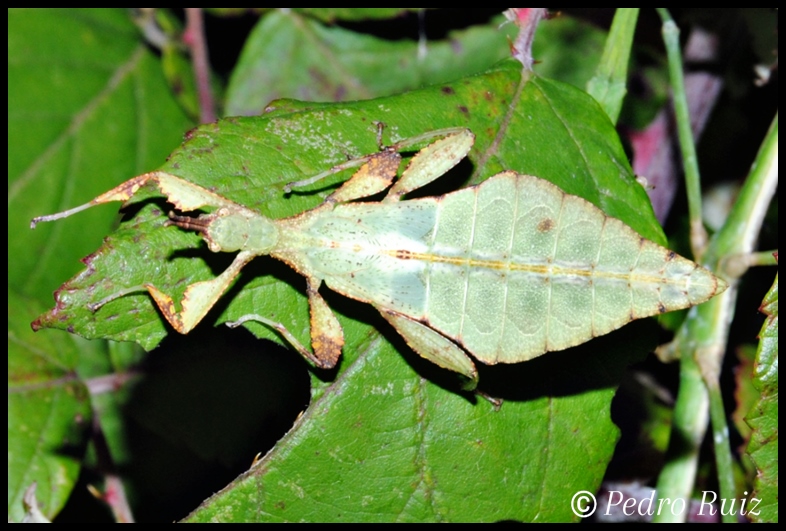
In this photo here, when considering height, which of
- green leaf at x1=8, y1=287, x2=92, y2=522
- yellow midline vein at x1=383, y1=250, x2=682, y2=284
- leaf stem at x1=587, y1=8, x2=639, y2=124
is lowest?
green leaf at x1=8, y1=287, x2=92, y2=522

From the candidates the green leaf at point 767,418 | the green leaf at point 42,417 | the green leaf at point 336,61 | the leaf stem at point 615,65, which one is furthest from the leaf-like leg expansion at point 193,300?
the green leaf at point 336,61

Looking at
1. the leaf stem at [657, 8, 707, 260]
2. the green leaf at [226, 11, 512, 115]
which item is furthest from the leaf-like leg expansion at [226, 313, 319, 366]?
the green leaf at [226, 11, 512, 115]

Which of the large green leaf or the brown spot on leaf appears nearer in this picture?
the large green leaf

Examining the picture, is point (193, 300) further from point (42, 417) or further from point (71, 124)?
point (71, 124)

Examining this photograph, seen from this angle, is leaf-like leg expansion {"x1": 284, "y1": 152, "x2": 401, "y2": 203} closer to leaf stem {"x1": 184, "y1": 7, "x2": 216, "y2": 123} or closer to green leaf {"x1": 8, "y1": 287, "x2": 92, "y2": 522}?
green leaf {"x1": 8, "y1": 287, "x2": 92, "y2": 522}

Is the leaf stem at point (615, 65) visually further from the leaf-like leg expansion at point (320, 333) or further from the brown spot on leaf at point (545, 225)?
the leaf-like leg expansion at point (320, 333)

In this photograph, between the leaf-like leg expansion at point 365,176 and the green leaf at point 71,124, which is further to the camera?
the green leaf at point 71,124
